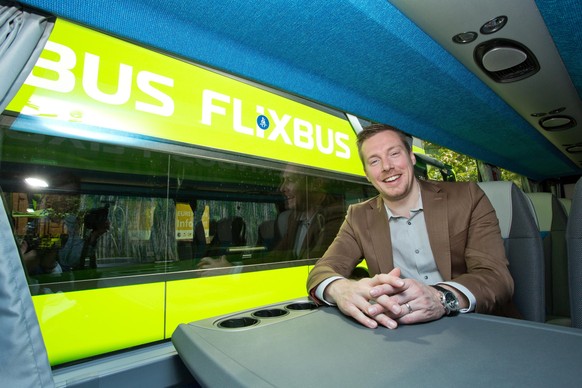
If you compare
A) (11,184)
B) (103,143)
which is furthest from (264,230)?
(11,184)

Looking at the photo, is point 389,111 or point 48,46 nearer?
point 48,46

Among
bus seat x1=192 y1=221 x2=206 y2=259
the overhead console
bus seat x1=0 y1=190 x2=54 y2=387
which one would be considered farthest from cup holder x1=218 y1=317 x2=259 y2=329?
the overhead console

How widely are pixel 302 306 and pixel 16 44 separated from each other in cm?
171

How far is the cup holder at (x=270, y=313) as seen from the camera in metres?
1.42

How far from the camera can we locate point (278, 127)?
2691mm

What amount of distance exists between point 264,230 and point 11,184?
1.62 metres

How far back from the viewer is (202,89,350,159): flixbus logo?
7.33ft

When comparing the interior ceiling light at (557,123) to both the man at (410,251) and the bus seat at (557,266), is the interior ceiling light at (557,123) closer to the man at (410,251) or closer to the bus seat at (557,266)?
the bus seat at (557,266)

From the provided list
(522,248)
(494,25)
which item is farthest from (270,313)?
A: (494,25)

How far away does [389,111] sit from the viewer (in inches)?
107

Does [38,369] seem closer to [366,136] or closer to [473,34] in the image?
[366,136]

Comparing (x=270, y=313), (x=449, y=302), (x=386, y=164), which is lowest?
(x=270, y=313)

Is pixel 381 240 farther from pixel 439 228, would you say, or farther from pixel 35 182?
pixel 35 182

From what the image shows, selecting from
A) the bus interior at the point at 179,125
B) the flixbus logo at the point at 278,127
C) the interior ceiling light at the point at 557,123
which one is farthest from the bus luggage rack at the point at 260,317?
the interior ceiling light at the point at 557,123
